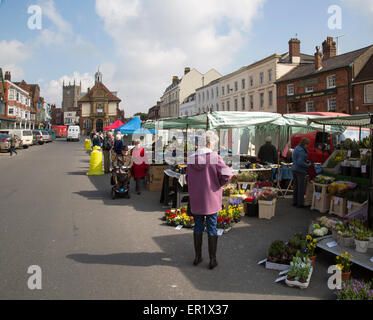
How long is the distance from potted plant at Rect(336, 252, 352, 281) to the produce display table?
17 centimetres

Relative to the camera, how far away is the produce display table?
15.0 ft

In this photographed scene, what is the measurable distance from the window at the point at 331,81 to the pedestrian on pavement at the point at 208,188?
94.0ft

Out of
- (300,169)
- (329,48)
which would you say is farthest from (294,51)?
(300,169)

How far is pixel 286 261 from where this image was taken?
494cm

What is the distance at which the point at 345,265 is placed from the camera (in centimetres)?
455

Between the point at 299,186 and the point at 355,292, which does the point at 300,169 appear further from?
the point at 355,292

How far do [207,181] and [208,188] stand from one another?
0.35 feet

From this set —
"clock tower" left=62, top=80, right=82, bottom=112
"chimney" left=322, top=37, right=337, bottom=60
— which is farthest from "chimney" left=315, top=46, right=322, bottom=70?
"clock tower" left=62, top=80, right=82, bottom=112

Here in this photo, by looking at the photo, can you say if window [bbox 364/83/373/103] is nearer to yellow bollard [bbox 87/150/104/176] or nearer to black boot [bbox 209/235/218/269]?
yellow bollard [bbox 87/150/104/176]

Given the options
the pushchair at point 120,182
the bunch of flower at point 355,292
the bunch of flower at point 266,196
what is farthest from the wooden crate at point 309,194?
the bunch of flower at point 355,292

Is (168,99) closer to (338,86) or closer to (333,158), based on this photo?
(338,86)

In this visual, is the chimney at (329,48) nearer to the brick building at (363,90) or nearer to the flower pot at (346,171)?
the brick building at (363,90)

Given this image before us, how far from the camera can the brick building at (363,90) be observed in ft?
86.7

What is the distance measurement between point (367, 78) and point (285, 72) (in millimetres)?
11844
